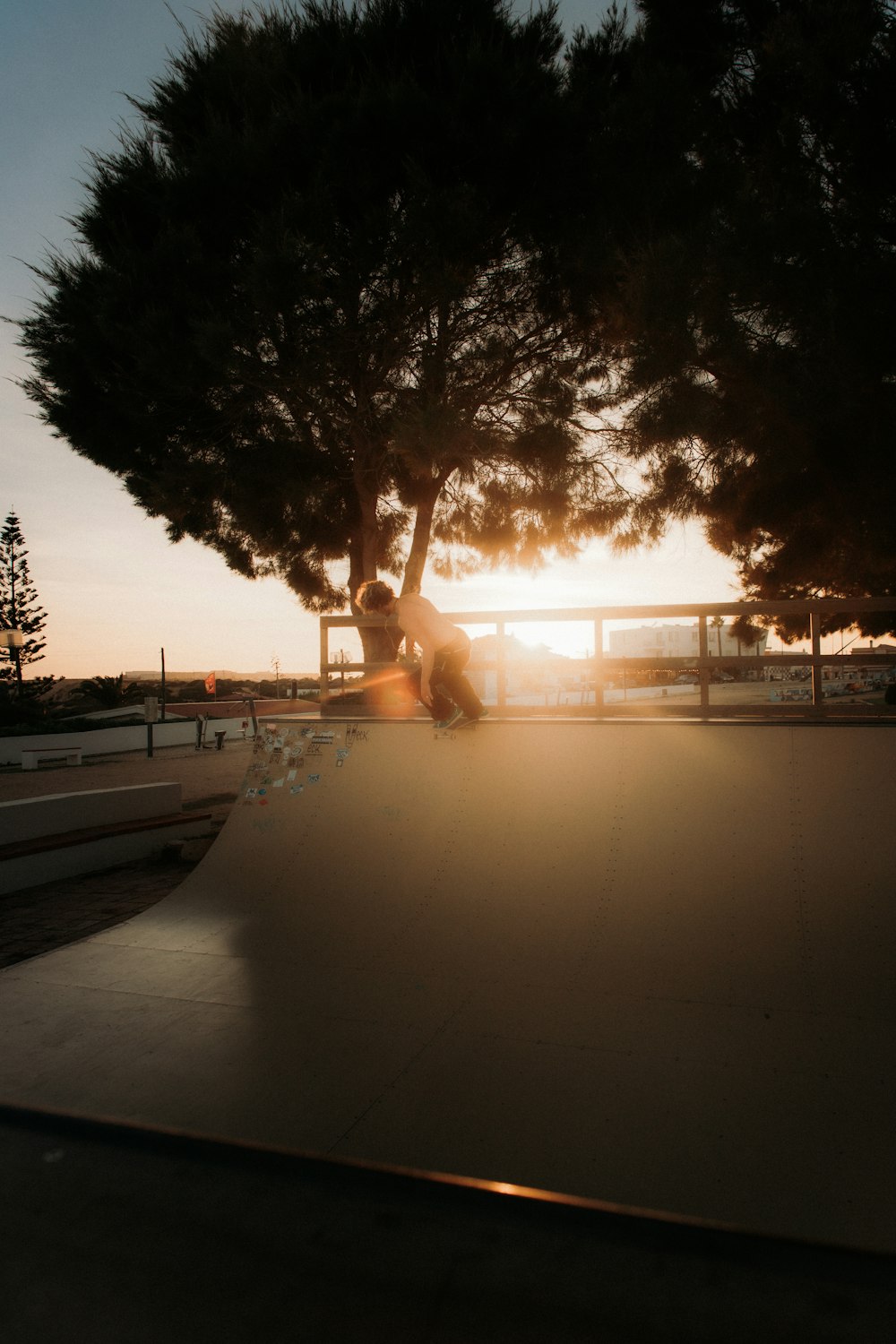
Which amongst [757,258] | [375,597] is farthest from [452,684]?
[757,258]

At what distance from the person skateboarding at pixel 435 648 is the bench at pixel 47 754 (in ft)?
54.4

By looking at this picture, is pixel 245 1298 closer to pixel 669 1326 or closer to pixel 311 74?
pixel 669 1326

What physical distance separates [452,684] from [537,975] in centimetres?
209

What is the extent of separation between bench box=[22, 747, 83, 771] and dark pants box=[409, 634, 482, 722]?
54.4 feet

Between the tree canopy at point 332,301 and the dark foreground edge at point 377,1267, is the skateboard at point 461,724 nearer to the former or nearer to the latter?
the dark foreground edge at point 377,1267

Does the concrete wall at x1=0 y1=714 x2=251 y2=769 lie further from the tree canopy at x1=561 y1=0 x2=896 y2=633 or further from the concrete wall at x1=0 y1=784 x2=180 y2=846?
the tree canopy at x1=561 y1=0 x2=896 y2=633

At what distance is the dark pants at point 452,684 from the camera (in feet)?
17.1

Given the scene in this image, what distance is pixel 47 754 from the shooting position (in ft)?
69.5

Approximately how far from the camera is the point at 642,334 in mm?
7652

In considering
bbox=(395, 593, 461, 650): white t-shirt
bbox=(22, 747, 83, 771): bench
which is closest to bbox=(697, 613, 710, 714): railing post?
bbox=(395, 593, 461, 650): white t-shirt

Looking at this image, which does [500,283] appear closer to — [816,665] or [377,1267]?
[816,665]

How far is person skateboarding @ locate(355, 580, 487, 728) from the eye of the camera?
5.10 m

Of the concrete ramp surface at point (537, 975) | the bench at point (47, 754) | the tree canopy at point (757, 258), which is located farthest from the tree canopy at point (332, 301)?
the bench at point (47, 754)

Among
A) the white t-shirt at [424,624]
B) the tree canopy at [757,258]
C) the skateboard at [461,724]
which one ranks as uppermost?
the tree canopy at [757,258]
